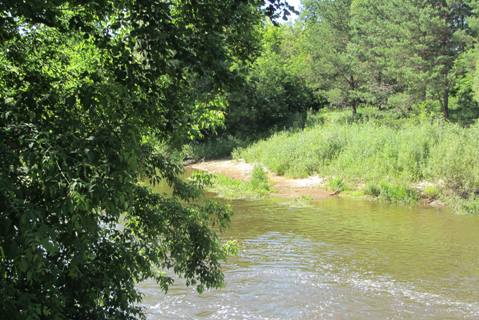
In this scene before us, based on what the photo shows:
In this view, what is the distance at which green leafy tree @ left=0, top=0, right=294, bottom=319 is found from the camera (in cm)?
311

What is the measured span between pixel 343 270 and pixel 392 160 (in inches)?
426

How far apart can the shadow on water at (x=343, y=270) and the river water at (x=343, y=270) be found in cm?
2

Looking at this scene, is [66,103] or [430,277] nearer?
[66,103]

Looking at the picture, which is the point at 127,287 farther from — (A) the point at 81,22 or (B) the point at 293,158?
(B) the point at 293,158

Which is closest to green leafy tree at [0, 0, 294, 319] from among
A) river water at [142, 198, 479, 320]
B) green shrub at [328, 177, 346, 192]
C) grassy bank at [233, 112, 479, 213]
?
river water at [142, 198, 479, 320]

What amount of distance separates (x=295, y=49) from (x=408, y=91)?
22.2m

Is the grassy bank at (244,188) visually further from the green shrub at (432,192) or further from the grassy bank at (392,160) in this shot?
the green shrub at (432,192)

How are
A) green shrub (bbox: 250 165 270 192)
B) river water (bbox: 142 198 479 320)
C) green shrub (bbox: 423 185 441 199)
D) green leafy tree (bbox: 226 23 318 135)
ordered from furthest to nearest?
green leafy tree (bbox: 226 23 318 135)
green shrub (bbox: 250 165 270 192)
green shrub (bbox: 423 185 441 199)
river water (bbox: 142 198 479 320)

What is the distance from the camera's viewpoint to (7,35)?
366cm

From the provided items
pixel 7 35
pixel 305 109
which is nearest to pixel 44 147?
pixel 7 35

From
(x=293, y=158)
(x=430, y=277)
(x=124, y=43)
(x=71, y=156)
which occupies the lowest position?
(x=430, y=277)

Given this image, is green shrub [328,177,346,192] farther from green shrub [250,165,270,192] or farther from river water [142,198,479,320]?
river water [142,198,479,320]

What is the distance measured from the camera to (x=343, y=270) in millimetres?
11750

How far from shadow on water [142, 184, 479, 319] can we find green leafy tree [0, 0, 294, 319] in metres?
4.62
